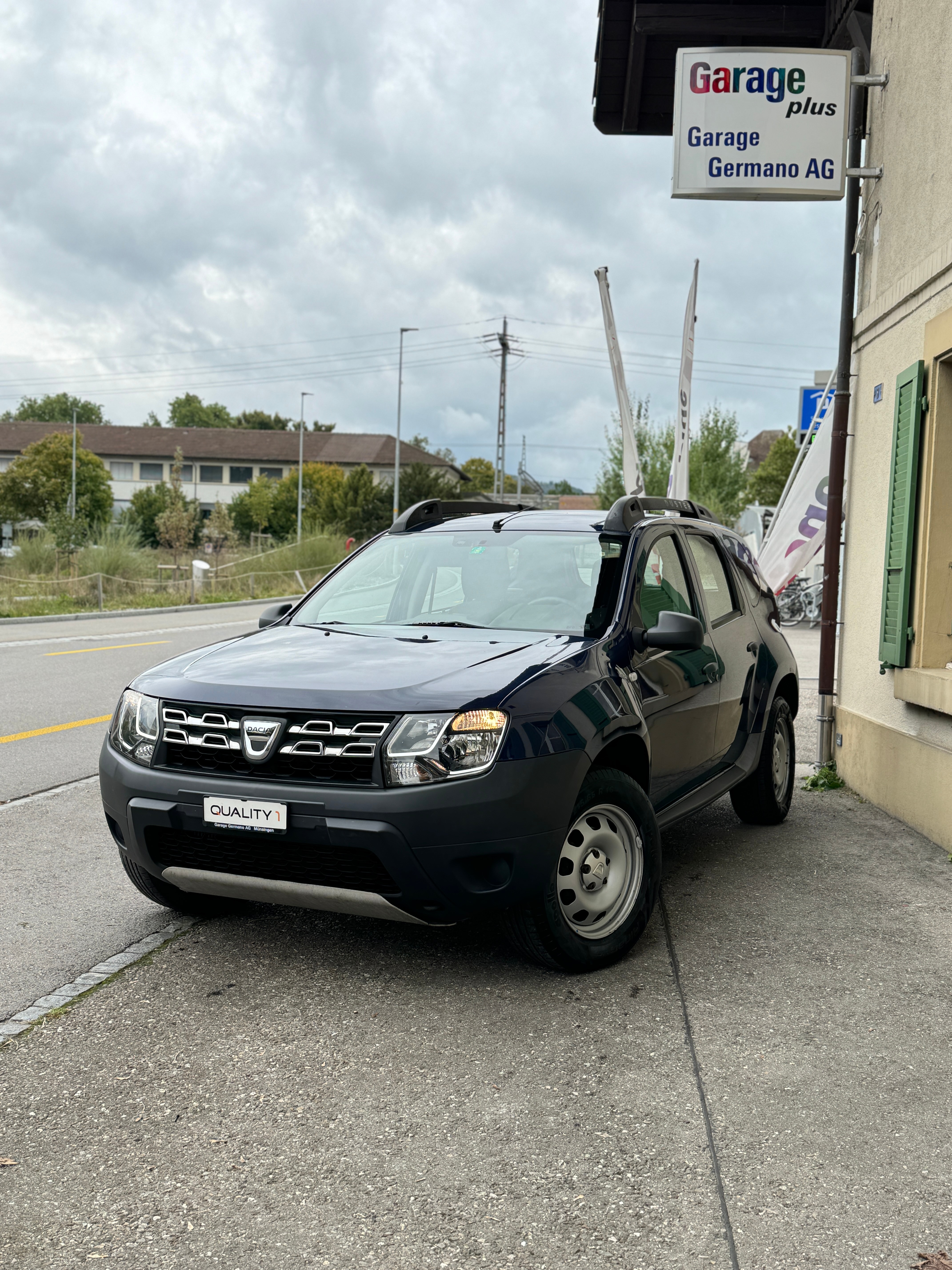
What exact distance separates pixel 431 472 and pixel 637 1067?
208 feet

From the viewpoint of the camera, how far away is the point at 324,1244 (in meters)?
2.65

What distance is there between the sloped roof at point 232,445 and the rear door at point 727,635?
92.1 metres

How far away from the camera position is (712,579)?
6.15 metres

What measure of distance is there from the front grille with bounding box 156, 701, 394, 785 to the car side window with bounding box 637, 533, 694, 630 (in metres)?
1.53

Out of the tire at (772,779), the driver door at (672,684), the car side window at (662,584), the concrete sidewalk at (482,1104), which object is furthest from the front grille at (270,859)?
the tire at (772,779)

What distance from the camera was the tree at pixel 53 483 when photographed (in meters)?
66.2

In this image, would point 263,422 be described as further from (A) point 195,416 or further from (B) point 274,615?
(B) point 274,615

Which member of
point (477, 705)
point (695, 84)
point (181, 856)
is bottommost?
point (181, 856)

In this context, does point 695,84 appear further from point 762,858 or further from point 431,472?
point 431,472

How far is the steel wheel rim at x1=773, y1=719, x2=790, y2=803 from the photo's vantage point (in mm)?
6840

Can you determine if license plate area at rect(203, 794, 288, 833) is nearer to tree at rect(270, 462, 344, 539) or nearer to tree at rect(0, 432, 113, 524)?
tree at rect(0, 432, 113, 524)

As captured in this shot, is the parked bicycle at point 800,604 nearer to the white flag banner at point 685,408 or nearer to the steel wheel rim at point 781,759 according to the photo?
the white flag banner at point 685,408

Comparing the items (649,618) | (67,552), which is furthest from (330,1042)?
(67,552)

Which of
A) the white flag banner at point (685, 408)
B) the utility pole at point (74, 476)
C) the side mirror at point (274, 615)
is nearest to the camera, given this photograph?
the side mirror at point (274, 615)
